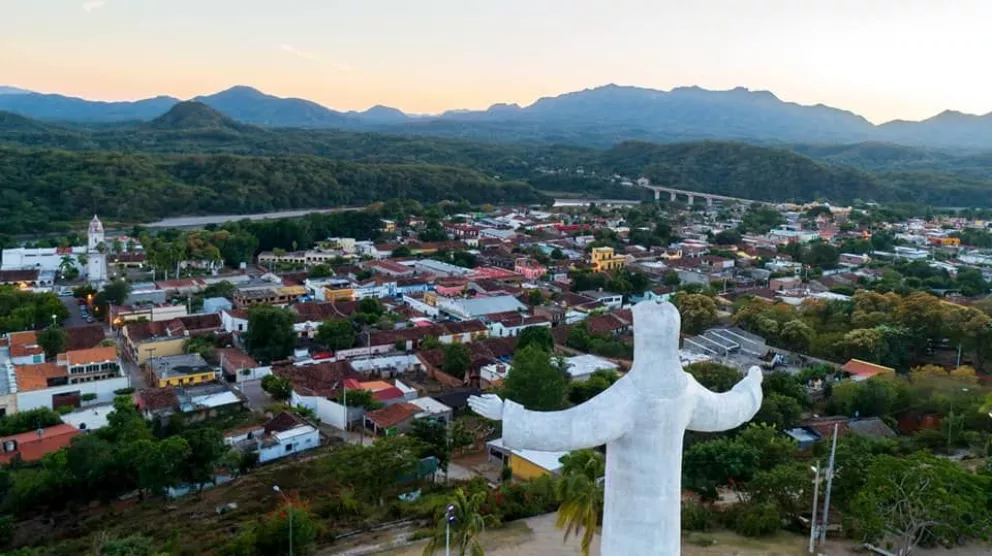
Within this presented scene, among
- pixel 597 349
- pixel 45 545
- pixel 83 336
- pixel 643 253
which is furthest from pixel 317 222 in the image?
pixel 45 545

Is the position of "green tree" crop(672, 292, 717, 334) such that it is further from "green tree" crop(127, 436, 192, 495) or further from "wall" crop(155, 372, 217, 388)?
"green tree" crop(127, 436, 192, 495)

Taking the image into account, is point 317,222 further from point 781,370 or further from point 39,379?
point 781,370

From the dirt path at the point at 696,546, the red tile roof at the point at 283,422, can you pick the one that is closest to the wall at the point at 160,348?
the red tile roof at the point at 283,422

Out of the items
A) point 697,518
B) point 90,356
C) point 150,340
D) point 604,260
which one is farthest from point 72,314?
point 604,260

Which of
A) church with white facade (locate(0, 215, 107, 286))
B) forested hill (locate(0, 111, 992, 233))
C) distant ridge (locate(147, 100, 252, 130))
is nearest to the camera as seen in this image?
church with white facade (locate(0, 215, 107, 286))

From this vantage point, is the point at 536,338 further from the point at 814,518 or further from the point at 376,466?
the point at 814,518

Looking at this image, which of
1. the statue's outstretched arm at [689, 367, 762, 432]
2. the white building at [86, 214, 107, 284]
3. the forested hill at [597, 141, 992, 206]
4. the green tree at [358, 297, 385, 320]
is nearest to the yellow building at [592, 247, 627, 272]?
the green tree at [358, 297, 385, 320]
